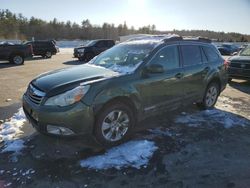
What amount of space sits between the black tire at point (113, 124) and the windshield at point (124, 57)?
2.30ft

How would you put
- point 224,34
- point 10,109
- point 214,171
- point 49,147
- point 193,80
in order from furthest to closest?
point 224,34
point 10,109
point 193,80
point 49,147
point 214,171

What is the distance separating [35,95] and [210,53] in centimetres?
439

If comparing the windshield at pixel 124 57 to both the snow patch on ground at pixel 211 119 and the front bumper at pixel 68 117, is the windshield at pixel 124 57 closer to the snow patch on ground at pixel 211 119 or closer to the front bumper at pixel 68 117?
the front bumper at pixel 68 117

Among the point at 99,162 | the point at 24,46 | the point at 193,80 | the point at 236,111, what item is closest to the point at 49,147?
the point at 99,162

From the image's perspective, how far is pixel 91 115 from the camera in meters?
4.12

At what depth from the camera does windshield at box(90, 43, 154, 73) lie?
494 cm

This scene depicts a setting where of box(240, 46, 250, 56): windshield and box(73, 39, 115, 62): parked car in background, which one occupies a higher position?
box(240, 46, 250, 56): windshield

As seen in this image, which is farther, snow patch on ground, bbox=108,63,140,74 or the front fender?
snow patch on ground, bbox=108,63,140,74

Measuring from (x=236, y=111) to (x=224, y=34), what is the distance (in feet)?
278

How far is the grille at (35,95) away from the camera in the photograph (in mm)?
4246

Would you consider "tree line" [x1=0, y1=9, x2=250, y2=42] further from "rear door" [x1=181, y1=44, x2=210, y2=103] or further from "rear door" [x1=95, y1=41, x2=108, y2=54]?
"rear door" [x1=181, y1=44, x2=210, y2=103]

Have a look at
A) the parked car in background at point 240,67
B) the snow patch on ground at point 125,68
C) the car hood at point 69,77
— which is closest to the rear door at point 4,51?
the parked car in background at point 240,67

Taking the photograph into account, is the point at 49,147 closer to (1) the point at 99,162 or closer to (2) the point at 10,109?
(1) the point at 99,162

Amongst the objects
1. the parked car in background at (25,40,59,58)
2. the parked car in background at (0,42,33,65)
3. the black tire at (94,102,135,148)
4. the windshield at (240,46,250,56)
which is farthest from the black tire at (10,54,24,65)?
the black tire at (94,102,135,148)
